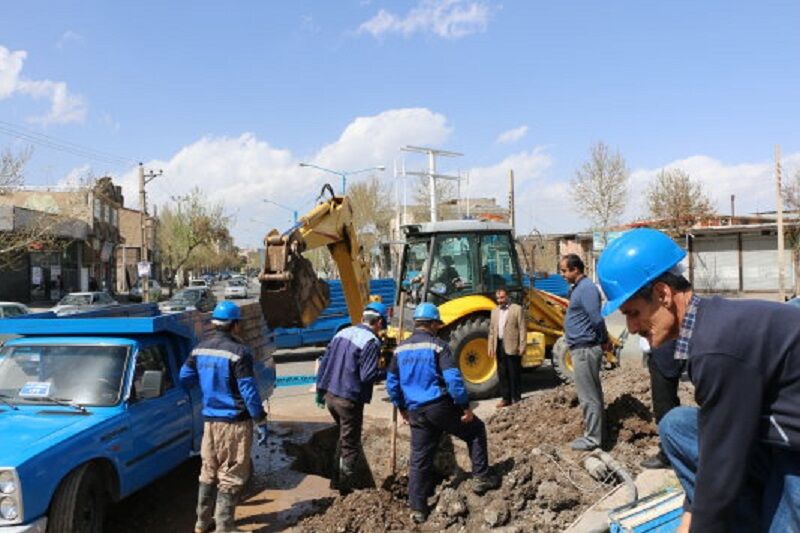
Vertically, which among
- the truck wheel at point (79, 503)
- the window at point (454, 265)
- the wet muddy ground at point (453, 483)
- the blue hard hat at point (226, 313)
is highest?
the window at point (454, 265)

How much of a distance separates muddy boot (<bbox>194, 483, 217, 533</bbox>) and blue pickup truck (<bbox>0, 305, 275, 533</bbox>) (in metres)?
0.53

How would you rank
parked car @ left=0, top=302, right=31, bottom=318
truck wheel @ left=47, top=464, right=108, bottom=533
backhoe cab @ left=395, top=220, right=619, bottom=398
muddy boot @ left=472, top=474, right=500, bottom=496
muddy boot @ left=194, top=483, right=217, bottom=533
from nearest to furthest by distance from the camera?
truck wheel @ left=47, top=464, right=108, bottom=533
muddy boot @ left=194, top=483, right=217, bottom=533
muddy boot @ left=472, top=474, right=500, bottom=496
backhoe cab @ left=395, top=220, right=619, bottom=398
parked car @ left=0, top=302, right=31, bottom=318

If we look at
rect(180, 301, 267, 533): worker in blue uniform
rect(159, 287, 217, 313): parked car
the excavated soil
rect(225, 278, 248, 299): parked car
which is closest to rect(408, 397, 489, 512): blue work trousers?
the excavated soil

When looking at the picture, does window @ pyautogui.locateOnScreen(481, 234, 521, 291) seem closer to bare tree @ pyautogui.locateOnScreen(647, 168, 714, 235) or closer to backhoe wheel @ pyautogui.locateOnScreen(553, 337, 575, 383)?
backhoe wheel @ pyautogui.locateOnScreen(553, 337, 575, 383)

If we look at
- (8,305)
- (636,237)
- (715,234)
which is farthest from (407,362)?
(715,234)

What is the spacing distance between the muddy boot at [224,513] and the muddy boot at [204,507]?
→ 0.15 m

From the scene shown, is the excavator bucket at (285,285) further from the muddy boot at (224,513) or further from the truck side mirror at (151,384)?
the muddy boot at (224,513)

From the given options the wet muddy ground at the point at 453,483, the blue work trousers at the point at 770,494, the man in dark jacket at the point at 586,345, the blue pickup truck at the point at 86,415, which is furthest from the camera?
the man in dark jacket at the point at 586,345

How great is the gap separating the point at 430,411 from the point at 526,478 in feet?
3.25

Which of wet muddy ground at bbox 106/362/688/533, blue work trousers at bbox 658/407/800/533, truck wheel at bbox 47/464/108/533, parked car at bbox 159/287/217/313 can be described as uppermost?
blue work trousers at bbox 658/407/800/533

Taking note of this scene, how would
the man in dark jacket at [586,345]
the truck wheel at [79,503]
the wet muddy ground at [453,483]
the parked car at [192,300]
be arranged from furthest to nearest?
the parked car at [192,300] → the man in dark jacket at [586,345] → the wet muddy ground at [453,483] → the truck wheel at [79,503]

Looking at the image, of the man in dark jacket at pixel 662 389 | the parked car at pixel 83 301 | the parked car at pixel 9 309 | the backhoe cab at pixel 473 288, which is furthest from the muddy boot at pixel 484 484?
the parked car at pixel 83 301

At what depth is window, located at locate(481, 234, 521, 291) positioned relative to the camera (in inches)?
419

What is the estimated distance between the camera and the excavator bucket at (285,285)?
7418mm
